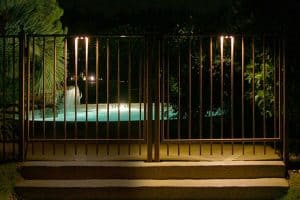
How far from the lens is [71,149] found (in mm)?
10039

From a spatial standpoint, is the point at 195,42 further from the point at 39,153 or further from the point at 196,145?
the point at 39,153

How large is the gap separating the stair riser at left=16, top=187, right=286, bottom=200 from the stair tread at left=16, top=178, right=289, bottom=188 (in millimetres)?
58

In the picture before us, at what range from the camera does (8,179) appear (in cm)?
888

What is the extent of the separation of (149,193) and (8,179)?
7.32ft

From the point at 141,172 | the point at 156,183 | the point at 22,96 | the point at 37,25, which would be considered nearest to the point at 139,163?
the point at 141,172

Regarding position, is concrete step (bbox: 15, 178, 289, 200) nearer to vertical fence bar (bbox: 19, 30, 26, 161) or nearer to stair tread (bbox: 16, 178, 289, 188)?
stair tread (bbox: 16, 178, 289, 188)

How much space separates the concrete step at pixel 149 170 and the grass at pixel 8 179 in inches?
10.5

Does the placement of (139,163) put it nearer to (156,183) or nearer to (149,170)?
(149,170)

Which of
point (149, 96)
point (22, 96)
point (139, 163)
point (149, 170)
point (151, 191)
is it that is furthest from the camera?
point (22, 96)

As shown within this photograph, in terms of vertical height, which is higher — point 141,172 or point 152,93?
point 152,93

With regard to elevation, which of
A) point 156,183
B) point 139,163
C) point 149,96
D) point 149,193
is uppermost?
point 149,96

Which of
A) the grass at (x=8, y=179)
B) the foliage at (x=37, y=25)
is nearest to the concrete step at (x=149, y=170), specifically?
the grass at (x=8, y=179)

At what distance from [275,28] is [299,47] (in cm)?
59

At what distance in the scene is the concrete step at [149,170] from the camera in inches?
340
